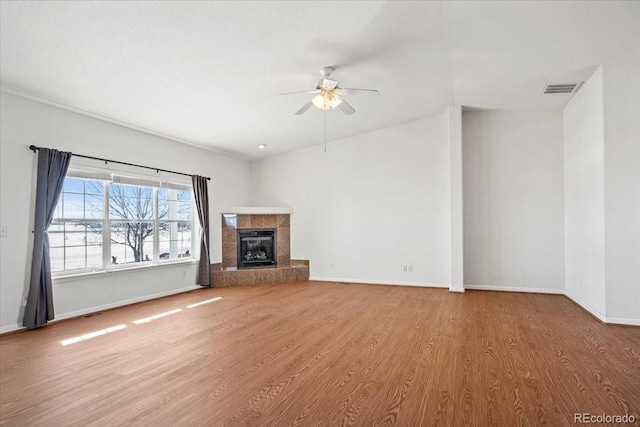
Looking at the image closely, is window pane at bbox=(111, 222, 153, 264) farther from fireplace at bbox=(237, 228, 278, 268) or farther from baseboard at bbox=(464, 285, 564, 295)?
baseboard at bbox=(464, 285, 564, 295)

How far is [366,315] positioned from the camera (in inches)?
172

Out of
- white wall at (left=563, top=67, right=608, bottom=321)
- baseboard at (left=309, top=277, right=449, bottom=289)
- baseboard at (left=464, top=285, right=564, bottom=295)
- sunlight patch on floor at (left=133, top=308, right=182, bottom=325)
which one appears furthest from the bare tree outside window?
white wall at (left=563, top=67, right=608, bottom=321)

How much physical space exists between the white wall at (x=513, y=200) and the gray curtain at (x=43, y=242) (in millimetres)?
6443

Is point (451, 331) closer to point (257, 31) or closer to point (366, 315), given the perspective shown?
point (366, 315)

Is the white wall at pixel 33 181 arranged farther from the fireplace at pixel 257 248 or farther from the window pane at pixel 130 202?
the fireplace at pixel 257 248

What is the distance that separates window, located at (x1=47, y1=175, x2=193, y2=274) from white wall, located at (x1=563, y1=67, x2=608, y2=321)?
644cm

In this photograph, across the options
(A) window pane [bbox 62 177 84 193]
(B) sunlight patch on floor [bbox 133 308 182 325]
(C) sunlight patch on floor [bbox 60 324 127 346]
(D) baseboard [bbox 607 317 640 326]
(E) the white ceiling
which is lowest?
(B) sunlight patch on floor [bbox 133 308 182 325]

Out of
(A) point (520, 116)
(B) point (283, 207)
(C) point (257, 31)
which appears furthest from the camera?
(B) point (283, 207)

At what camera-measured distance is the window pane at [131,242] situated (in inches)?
195

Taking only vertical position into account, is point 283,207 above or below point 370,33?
below

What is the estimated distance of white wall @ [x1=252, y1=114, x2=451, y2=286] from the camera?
625 centimetres

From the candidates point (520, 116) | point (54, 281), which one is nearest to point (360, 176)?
point (520, 116)

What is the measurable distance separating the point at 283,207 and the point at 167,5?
510 cm

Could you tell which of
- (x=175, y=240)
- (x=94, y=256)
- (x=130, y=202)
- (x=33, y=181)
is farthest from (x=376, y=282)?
(x=33, y=181)
